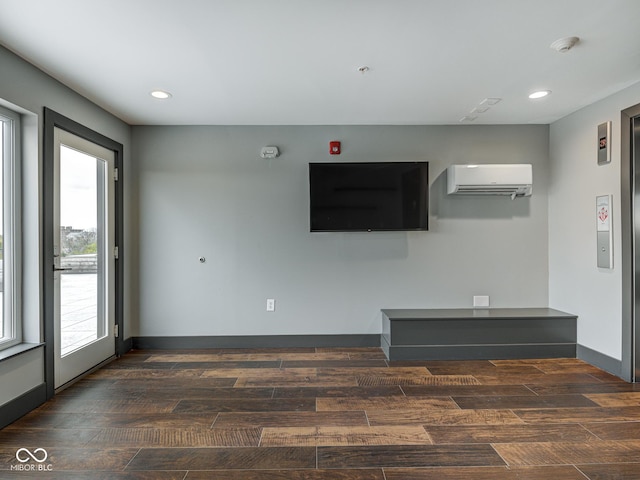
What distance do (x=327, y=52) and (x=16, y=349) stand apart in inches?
110

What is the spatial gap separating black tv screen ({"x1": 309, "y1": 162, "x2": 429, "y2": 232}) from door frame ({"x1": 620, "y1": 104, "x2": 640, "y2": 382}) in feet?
5.22

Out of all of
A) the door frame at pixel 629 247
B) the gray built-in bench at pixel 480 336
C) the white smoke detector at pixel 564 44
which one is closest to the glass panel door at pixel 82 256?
the gray built-in bench at pixel 480 336

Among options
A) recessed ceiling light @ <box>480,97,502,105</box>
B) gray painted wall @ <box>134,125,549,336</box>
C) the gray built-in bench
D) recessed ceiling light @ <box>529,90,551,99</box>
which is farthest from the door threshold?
recessed ceiling light @ <box>529,90,551,99</box>

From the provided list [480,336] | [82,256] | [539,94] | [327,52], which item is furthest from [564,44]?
[82,256]

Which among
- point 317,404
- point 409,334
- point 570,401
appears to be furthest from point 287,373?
point 570,401

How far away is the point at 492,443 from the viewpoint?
7.01 feet

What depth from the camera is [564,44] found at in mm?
2270

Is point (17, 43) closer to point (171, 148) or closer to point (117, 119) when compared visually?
point (117, 119)

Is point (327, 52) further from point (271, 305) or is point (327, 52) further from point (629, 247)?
point (629, 247)

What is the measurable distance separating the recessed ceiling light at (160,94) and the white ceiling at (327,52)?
86 mm

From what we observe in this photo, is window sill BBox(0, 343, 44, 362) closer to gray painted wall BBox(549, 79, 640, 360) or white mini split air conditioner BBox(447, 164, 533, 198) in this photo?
white mini split air conditioner BBox(447, 164, 533, 198)

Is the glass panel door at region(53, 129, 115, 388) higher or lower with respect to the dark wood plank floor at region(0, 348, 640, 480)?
higher

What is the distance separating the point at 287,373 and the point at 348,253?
4.52 ft

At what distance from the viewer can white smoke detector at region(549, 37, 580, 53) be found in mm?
2227
